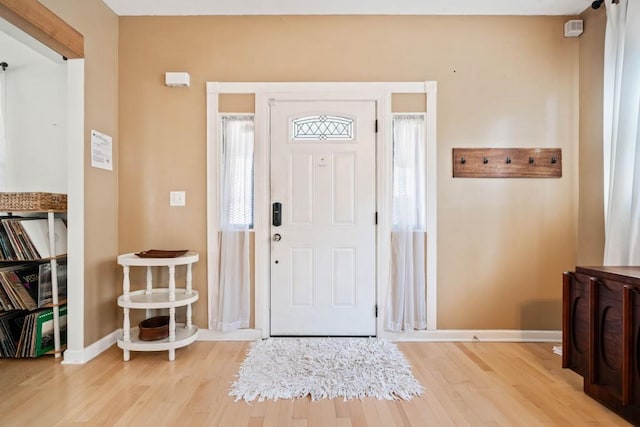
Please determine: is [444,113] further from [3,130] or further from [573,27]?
[3,130]

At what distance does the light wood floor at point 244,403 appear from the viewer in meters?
1.83

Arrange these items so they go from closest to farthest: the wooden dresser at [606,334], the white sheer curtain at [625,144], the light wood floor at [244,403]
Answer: the wooden dresser at [606,334] < the light wood floor at [244,403] < the white sheer curtain at [625,144]

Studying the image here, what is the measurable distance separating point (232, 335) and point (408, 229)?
182 centimetres

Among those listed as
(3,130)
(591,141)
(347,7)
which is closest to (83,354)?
(3,130)

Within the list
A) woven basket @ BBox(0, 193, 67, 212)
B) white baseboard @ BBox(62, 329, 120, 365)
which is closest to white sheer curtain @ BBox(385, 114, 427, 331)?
white baseboard @ BBox(62, 329, 120, 365)

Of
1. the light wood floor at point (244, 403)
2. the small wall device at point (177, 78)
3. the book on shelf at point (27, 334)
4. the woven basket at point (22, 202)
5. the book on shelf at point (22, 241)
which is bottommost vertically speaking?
the light wood floor at point (244, 403)

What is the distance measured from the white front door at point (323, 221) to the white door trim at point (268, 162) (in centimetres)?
6

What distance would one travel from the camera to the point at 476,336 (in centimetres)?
295

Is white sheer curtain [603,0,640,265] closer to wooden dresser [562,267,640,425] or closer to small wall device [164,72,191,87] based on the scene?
wooden dresser [562,267,640,425]

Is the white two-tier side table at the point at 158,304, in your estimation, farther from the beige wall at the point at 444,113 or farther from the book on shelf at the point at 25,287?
the book on shelf at the point at 25,287

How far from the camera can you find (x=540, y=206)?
2963 millimetres

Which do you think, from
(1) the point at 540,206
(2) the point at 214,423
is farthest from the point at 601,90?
(2) the point at 214,423

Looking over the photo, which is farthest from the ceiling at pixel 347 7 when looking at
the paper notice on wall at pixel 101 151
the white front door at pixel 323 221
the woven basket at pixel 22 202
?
Answer: the woven basket at pixel 22 202

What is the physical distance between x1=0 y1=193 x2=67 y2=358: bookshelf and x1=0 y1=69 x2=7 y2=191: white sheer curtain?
0.58 m
